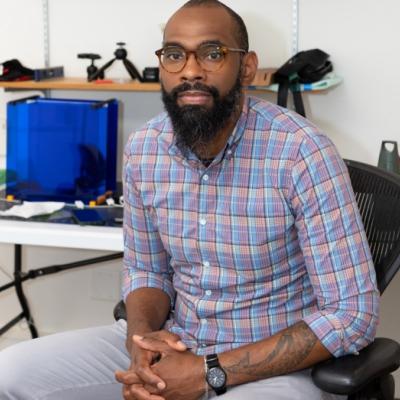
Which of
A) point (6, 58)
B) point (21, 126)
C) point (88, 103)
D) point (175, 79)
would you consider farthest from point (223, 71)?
point (6, 58)

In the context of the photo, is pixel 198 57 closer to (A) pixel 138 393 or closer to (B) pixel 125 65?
(A) pixel 138 393

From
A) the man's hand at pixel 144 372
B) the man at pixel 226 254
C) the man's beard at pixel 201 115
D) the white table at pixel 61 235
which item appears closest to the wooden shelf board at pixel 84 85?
the white table at pixel 61 235

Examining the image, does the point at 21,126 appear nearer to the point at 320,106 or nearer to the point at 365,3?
the point at 320,106

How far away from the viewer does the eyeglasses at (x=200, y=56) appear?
1.33 meters

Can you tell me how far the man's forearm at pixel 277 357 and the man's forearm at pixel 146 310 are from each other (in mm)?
251

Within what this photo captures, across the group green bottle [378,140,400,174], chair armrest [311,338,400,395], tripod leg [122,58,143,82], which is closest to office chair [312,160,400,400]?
chair armrest [311,338,400,395]

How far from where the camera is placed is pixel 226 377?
1.26m

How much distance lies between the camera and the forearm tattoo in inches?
49.2

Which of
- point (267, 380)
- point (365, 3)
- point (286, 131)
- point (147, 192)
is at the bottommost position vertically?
point (267, 380)

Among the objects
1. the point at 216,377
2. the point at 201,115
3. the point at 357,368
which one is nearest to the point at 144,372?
the point at 216,377

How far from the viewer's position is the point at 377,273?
4.42 ft

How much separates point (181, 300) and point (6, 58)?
1412 millimetres

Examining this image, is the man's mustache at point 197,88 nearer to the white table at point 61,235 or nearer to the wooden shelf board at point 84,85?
the white table at point 61,235

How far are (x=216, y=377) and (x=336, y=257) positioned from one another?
32cm
